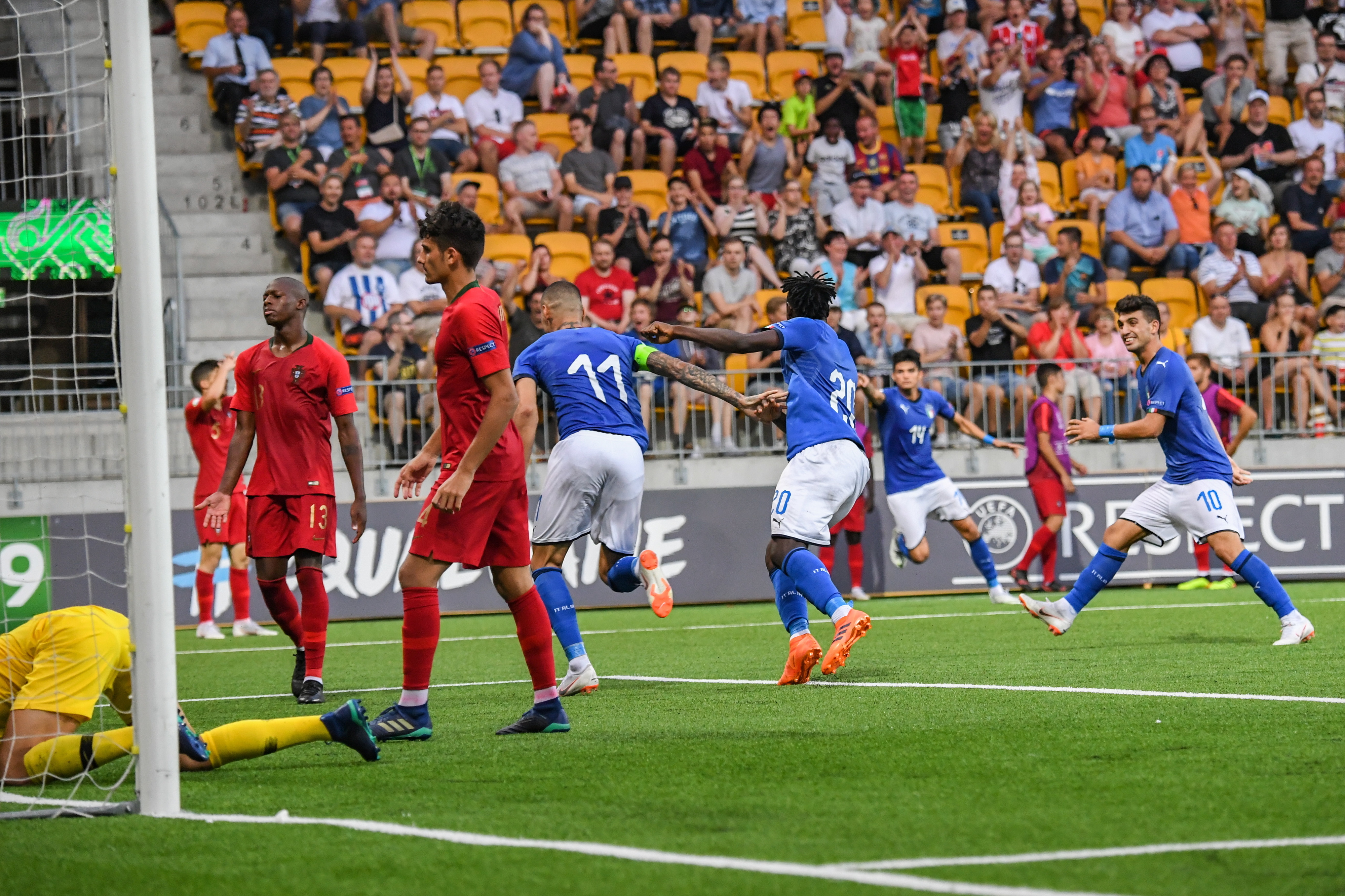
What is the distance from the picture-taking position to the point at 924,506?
1409 centimetres

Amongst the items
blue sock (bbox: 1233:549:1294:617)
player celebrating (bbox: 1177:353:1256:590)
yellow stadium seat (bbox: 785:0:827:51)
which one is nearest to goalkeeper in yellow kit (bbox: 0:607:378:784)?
blue sock (bbox: 1233:549:1294:617)

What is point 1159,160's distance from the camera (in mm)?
20031

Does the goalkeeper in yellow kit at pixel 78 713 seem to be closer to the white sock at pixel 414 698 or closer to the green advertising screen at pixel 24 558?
the white sock at pixel 414 698

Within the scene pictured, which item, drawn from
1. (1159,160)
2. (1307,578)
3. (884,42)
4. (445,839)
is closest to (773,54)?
(884,42)

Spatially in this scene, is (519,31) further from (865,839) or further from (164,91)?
(865,839)

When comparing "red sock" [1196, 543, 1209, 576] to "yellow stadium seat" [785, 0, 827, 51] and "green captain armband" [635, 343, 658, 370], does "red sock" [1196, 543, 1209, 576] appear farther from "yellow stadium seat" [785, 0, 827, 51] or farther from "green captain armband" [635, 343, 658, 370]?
"green captain armband" [635, 343, 658, 370]

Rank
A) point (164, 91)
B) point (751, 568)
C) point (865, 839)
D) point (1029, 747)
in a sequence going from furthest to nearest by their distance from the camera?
1. point (164, 91)
2. point (751, 568)
3. point (1029, 747)
4. point (865, 839)

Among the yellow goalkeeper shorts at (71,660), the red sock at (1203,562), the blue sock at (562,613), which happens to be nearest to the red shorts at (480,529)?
the yellow goalkeeper shorts at (71,660)

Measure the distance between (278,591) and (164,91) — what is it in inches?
519

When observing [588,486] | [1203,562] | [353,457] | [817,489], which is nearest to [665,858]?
[817,489]

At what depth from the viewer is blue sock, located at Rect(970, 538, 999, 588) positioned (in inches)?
557

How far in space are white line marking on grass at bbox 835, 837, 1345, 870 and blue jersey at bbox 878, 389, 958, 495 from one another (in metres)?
10.1

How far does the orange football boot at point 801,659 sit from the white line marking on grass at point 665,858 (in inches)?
141

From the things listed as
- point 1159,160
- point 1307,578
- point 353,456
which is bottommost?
point 1307,578
